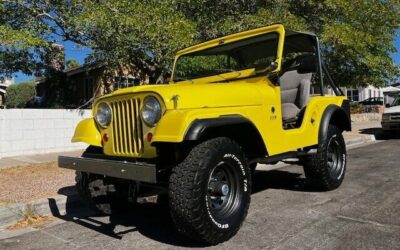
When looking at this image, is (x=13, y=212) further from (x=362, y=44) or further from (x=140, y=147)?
(x=362, y=44)

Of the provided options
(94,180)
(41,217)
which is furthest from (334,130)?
(41,217)

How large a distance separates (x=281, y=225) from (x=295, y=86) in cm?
234

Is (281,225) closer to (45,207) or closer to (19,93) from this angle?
(45,207)

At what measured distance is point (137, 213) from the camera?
5984 mm

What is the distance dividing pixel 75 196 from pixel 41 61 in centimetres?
991

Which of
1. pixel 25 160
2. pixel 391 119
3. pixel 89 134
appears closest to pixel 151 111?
pixel 89 134

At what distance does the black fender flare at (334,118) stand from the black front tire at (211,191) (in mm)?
1969

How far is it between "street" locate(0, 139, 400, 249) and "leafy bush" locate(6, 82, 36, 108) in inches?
1217

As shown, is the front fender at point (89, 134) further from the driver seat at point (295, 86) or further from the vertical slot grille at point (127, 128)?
the driver seat at point (295, 86)

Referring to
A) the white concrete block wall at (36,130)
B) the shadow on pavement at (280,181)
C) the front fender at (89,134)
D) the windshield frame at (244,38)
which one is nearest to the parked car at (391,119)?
the shadow on pavement at (280,181)

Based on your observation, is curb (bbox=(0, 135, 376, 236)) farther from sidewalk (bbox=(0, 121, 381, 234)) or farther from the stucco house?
the stucco house

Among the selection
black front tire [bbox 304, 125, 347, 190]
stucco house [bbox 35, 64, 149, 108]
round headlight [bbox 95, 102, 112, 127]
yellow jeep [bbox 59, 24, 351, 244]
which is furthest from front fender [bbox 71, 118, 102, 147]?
stucco house [bbox 35, 64, 149, 108]

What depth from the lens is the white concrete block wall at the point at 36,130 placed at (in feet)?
38.4

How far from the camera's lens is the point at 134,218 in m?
5.75
